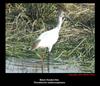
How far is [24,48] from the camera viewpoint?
3.19 metres

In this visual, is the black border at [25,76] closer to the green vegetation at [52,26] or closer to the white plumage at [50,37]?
the green vegetation at [52,26]

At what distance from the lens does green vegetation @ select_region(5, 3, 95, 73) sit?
10.4ft

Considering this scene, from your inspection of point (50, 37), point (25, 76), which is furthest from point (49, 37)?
point (25, 76)

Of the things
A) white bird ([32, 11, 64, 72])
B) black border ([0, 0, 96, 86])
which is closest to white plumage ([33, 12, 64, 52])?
white bird ([32, 11, 64, 72])

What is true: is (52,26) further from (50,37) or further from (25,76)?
(25,76)

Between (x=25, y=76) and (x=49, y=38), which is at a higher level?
(x=49, y=38)

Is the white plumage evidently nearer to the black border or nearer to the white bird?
the white bird

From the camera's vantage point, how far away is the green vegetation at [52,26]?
3180mm

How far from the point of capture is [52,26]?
10.5ft

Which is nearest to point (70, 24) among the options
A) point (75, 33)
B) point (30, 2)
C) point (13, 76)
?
point (75, 33)

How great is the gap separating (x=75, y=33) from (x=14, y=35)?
0.37 m

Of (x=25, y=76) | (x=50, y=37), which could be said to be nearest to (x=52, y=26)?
(x=50, y=37)

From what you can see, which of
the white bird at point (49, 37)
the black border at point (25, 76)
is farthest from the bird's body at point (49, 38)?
the black border at point (25, 76)
